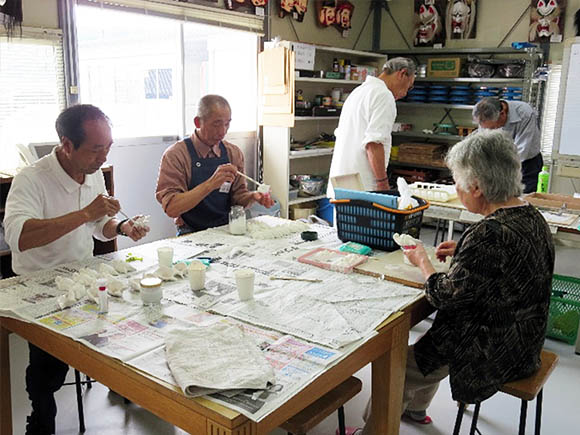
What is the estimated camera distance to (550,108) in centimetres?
545

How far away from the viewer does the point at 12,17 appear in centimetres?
324

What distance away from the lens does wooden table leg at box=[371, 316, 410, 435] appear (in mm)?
1647

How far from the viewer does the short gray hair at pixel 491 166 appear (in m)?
1.67

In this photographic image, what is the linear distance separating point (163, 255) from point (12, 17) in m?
2.25

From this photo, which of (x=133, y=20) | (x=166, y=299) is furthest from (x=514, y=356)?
(x=133, y=20)

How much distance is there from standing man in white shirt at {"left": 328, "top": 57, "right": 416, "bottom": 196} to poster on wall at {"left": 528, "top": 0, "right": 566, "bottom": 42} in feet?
8.99

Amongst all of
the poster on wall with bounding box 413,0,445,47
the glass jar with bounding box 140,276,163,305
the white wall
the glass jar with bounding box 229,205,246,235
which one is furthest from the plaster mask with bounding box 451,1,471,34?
the glass jar with bounding box 140,276,163,305

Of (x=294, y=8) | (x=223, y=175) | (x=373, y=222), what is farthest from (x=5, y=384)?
A: (x=294, y=8)

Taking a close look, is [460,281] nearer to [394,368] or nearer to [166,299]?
[394,368]

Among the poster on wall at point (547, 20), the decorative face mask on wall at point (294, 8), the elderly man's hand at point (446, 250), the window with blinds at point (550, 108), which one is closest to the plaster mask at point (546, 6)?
the poster on wall at point (547, 20)

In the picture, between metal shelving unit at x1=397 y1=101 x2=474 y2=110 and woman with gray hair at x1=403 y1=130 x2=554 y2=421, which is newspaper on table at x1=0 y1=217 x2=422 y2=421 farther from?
metal shelving unit at x1=397 y1=101 x2=474 y2=110

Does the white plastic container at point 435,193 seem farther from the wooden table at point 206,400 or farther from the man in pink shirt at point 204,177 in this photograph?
the wooden table at point 206,400

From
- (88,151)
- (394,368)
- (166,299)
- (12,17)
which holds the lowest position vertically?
(394,368)

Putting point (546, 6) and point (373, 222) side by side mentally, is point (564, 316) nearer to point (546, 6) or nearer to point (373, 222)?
point (373, 222)
